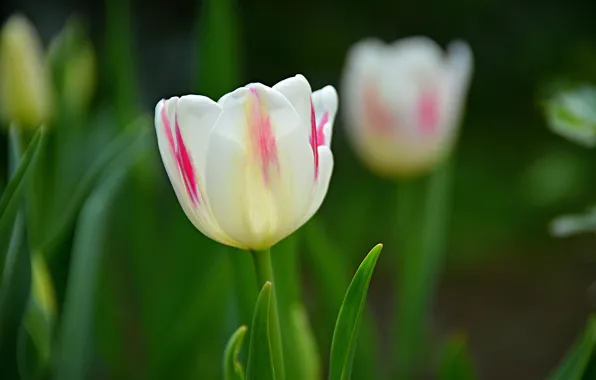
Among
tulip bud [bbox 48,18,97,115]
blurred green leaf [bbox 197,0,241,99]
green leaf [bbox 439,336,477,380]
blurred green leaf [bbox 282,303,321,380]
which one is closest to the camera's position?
blurred green leaf [bbox 282,303,321,380]

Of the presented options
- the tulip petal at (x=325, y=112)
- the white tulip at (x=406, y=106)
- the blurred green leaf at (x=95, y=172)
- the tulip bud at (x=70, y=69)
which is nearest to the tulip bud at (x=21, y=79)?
the tulip bud at (x=70, y=69)

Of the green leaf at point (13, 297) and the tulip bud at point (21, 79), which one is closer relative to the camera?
the green leaf at point (13, 297)

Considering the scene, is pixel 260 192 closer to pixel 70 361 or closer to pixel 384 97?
pixel 70 361

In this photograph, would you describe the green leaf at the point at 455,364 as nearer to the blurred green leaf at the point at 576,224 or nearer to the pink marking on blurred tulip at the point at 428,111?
the blurred green leaf at the point at 576,224

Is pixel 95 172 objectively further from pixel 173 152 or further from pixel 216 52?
pixel 173 152

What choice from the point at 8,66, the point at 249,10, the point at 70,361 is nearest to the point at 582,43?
the point at 249,10

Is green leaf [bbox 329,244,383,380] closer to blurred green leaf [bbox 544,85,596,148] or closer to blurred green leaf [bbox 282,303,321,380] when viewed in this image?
blurred green leaf [bbox 282,303,321,380]

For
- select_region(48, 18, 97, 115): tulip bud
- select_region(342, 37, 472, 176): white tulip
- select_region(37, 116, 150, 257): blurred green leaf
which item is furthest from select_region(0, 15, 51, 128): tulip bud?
select_region(342, 37, 472, 176): white tulip
